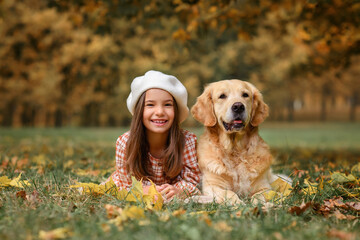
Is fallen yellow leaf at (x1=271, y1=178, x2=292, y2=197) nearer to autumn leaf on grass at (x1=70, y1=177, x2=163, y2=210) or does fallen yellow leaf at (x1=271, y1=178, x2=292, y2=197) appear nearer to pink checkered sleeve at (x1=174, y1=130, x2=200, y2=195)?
pink checkered sleeve at (x1=174, y1=130, x2=200, y2=195)

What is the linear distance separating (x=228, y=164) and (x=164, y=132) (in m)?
0.68

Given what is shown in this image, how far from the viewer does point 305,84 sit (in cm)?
Answer: 2383

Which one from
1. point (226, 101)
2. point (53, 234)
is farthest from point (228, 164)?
point (53, 234)

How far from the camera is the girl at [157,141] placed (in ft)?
9.64

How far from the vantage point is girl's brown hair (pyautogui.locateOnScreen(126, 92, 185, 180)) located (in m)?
2.94

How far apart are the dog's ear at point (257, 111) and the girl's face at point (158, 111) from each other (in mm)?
800

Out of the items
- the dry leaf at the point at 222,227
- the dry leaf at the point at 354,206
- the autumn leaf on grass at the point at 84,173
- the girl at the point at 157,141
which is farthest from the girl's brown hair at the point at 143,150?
the dry leaf at the point at 354,206

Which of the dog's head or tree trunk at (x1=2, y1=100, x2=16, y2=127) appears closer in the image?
the dog's head

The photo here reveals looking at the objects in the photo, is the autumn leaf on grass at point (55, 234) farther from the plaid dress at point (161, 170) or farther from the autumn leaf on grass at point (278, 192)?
the autumn leaf on grass at point (278, 192)

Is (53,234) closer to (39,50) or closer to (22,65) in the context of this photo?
(39,50)

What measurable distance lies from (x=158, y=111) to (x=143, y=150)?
44 cm

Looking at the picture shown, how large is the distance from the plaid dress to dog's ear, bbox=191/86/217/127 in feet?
0.84

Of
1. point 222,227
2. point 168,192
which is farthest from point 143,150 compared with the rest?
point 222,227

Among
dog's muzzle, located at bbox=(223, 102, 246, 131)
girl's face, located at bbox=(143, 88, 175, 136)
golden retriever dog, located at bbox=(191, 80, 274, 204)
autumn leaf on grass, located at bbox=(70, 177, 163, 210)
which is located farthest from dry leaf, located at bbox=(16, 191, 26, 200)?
dog's muzzle, located at bbox=(223, 102, 246, 131)
